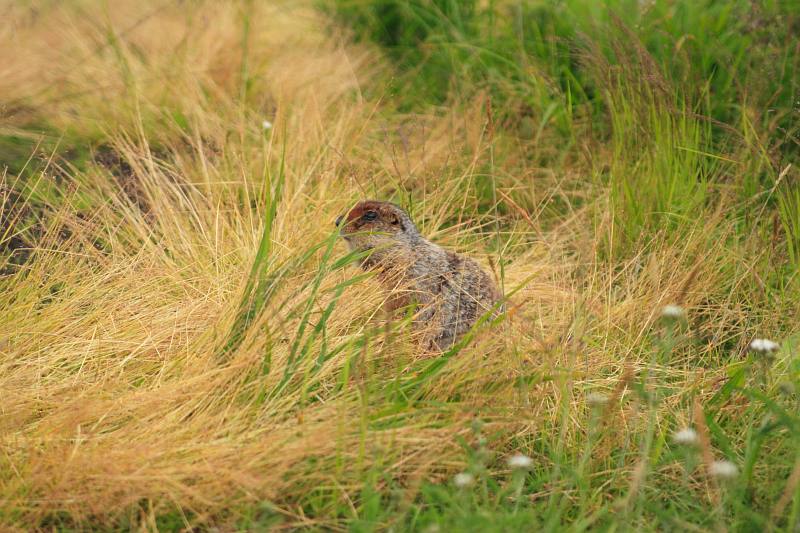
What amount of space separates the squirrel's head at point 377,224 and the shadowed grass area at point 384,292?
0.16 m

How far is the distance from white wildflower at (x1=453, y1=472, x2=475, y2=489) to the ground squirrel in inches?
31.4

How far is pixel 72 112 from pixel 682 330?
3.95 metres

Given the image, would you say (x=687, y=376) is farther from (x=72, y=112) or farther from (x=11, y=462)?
(x=72, y=112)

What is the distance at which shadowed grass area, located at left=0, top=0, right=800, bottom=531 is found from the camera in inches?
113

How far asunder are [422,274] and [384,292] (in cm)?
18

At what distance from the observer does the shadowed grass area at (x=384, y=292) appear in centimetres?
288

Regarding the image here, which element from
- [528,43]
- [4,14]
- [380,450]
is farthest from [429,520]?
[4,14]

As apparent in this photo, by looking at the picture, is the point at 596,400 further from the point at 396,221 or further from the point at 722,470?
the point at 396,221

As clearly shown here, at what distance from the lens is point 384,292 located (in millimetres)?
3859

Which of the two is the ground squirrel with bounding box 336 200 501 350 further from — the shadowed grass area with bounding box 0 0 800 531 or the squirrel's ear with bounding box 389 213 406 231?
the shadowed grass area with bounding box 0 0 800 531

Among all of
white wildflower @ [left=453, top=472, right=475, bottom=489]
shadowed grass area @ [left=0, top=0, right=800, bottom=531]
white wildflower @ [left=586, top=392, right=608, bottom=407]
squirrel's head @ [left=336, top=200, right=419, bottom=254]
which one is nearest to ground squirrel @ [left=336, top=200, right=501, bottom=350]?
squirrel's head @ [left=336, top=200, right=419, bottom=254]

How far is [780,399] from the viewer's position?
3.50 metres

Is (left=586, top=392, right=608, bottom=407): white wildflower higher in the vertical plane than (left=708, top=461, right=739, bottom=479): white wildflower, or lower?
lower

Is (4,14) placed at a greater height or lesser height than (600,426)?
greater
